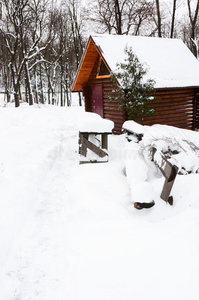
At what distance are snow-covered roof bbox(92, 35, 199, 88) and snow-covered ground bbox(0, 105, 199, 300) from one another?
21.1 feet

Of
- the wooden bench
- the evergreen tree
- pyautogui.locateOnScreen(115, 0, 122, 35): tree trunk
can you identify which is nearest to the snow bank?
the wooden bench

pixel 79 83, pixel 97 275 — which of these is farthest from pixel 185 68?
pixel 97 275

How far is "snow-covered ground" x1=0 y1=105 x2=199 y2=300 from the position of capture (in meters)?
2.73

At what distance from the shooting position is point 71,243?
3555 mm

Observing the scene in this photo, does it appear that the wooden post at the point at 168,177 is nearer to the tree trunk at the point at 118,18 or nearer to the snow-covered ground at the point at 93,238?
the snow-covered ground at the point at 93,238

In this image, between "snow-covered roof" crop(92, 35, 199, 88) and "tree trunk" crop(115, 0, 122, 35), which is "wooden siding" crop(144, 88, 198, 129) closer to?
"snow-covered roof" crop(92, 35, 199, 88)

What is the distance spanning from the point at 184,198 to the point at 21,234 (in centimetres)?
296

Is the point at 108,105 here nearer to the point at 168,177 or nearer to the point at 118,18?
the point at 168,177

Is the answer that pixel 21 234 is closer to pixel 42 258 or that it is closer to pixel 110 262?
pixel 42 258

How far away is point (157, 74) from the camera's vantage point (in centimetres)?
1099

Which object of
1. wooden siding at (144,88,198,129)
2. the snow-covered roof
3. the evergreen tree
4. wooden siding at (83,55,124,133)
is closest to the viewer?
the evergreen tree

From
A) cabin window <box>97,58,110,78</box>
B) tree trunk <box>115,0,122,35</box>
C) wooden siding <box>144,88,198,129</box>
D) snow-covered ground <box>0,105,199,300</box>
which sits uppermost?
tree trunk <box>115,0,122,35</box>

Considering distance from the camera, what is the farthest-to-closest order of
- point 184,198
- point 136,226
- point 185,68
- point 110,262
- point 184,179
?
point 185,68, point 184,179, point 184,198, point 136,226, point 110,262

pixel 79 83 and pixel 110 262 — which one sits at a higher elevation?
pixel 79 83
